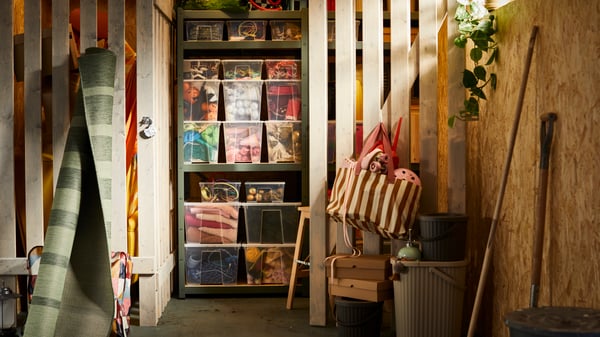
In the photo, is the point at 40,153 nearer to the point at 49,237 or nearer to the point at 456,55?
the point at 49,237

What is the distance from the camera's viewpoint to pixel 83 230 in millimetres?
4547

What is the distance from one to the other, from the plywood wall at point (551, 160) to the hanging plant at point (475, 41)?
78 millimetres

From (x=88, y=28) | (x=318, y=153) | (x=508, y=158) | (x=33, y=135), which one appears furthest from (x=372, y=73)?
(x=33, y=135)

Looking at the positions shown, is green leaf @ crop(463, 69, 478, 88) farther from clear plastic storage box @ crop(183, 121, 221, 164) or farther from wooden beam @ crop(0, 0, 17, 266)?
wooden beam @ crop(0, 0, 17, 266)

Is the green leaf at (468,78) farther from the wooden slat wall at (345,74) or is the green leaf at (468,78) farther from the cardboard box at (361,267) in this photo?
the cardboard box at (361,267)

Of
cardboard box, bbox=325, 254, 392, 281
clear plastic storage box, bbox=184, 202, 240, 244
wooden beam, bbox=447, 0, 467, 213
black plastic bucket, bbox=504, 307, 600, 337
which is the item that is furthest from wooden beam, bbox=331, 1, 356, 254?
black plastic bucket, bbox=504, 307, 600, 337

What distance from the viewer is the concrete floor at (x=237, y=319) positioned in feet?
16.3

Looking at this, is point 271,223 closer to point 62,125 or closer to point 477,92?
point 62,125

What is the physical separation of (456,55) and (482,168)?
2.41ft

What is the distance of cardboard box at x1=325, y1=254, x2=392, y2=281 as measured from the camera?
15.1 ft

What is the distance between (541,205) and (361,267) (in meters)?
1.43

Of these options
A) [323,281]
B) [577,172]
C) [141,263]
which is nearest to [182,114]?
[141,263]

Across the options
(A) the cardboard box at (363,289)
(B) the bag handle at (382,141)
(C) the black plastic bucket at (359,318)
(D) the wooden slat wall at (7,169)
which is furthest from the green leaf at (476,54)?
(D) the wooden slat wall at (7,169)

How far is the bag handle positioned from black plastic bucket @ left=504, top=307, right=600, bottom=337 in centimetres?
193
